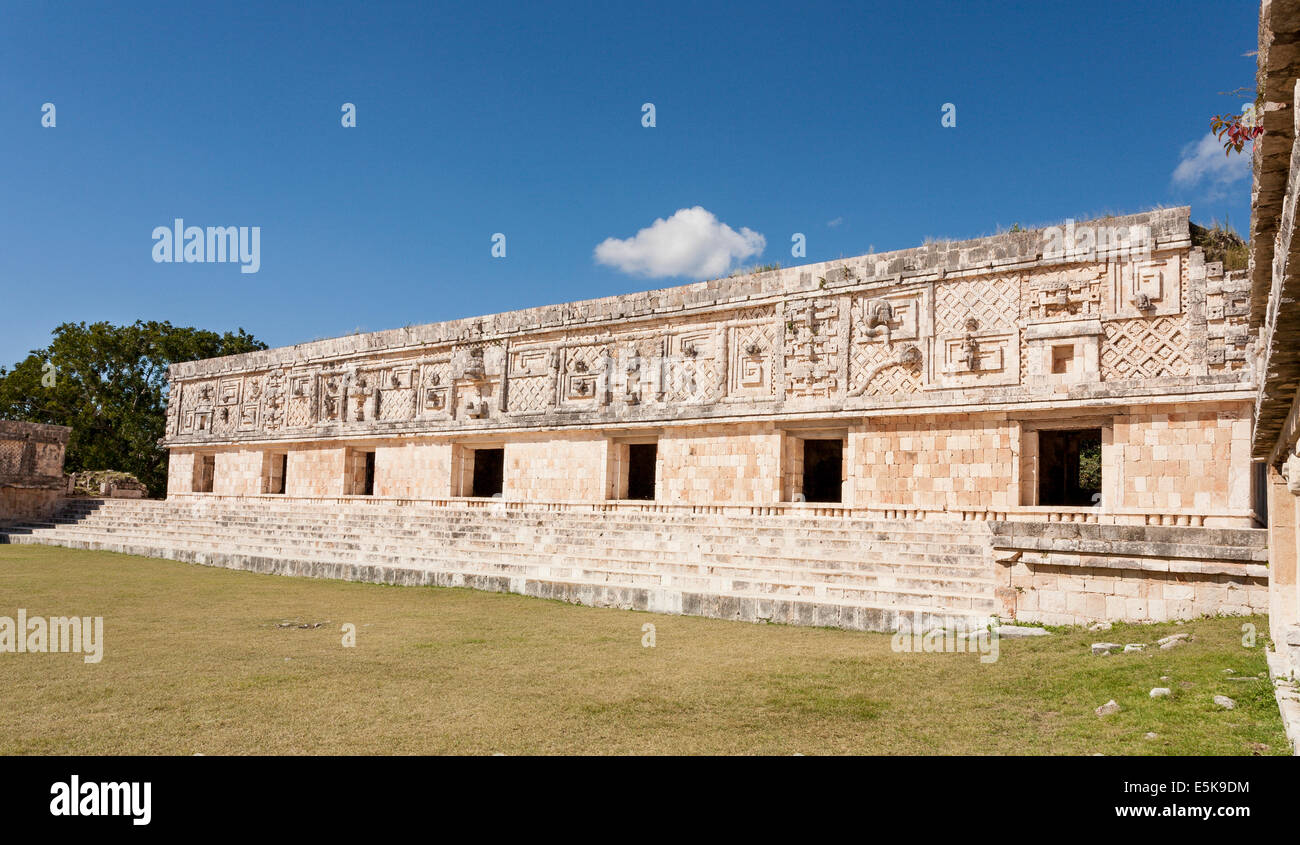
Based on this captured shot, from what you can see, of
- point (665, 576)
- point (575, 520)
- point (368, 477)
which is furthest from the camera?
point (368, 477)

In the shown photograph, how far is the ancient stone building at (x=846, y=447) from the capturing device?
29.1 feet

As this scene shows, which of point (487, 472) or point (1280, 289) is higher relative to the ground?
point (1280, 289)

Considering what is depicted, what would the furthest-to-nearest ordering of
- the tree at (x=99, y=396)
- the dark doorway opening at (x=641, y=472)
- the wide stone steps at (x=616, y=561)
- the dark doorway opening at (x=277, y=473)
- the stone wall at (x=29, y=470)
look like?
the tree at (x=99, y=396)
the dark doorway opening at (x=277, y=473)
the stone wall at (x=29, y=470)
the dark doorway opening at (x=641, y=472)
the wide stone steps at (x=616, y=561)

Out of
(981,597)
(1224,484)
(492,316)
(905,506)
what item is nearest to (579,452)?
(492,316)

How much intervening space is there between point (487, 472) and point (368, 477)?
13.5 feet

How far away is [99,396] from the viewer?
32.0 meters

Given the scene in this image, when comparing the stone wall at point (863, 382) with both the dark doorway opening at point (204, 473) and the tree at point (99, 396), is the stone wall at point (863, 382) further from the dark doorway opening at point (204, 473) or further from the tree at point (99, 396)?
the tree at point (99, 396)

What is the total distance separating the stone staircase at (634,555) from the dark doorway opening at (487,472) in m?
3.63

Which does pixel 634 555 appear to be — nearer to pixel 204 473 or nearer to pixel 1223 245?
pixel 1223 245

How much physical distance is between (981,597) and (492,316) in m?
13.9

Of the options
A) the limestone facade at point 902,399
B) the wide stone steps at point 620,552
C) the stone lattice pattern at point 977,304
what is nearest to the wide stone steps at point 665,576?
the wide stone steps at point 620,552

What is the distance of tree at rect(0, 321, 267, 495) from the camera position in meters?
31.4

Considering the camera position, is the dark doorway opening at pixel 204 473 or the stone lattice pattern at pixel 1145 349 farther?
the dark doorway opening at pixel 204 473

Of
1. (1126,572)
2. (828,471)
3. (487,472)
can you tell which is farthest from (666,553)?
(487,472)
